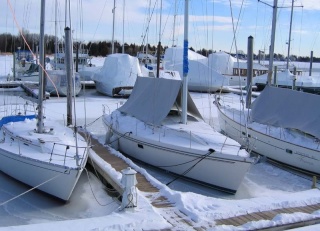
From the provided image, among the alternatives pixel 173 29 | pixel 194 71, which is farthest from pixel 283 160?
pixel 194 71

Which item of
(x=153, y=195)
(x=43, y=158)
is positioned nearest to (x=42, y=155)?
(x=43, y=158)

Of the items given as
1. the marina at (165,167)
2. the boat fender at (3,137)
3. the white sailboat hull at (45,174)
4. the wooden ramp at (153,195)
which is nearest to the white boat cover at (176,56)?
the marina at (165,167)

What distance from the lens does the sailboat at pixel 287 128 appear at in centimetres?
1252

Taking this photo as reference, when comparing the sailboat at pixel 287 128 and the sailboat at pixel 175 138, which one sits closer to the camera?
the sailboat at pixel 175 138

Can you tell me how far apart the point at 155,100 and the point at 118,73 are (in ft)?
64.6

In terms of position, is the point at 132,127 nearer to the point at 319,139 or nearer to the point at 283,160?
the point at 283,160

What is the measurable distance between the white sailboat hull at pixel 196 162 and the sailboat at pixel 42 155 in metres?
2.17

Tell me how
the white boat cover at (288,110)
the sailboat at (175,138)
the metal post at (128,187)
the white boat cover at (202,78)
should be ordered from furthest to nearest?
the white boat cover at (202,78) → the white boat cover at (288,110) → the sailboat at (175,138) → the metal post at (128,187)

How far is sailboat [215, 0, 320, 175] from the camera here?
41.1 ft

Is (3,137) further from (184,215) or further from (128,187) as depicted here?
(184,215)

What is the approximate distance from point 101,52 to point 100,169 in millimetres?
80226

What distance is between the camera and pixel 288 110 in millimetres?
13820

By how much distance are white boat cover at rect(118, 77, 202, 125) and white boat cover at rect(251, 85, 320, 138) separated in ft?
9.23

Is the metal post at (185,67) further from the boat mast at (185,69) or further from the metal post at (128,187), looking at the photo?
the metal post at (128,187)
